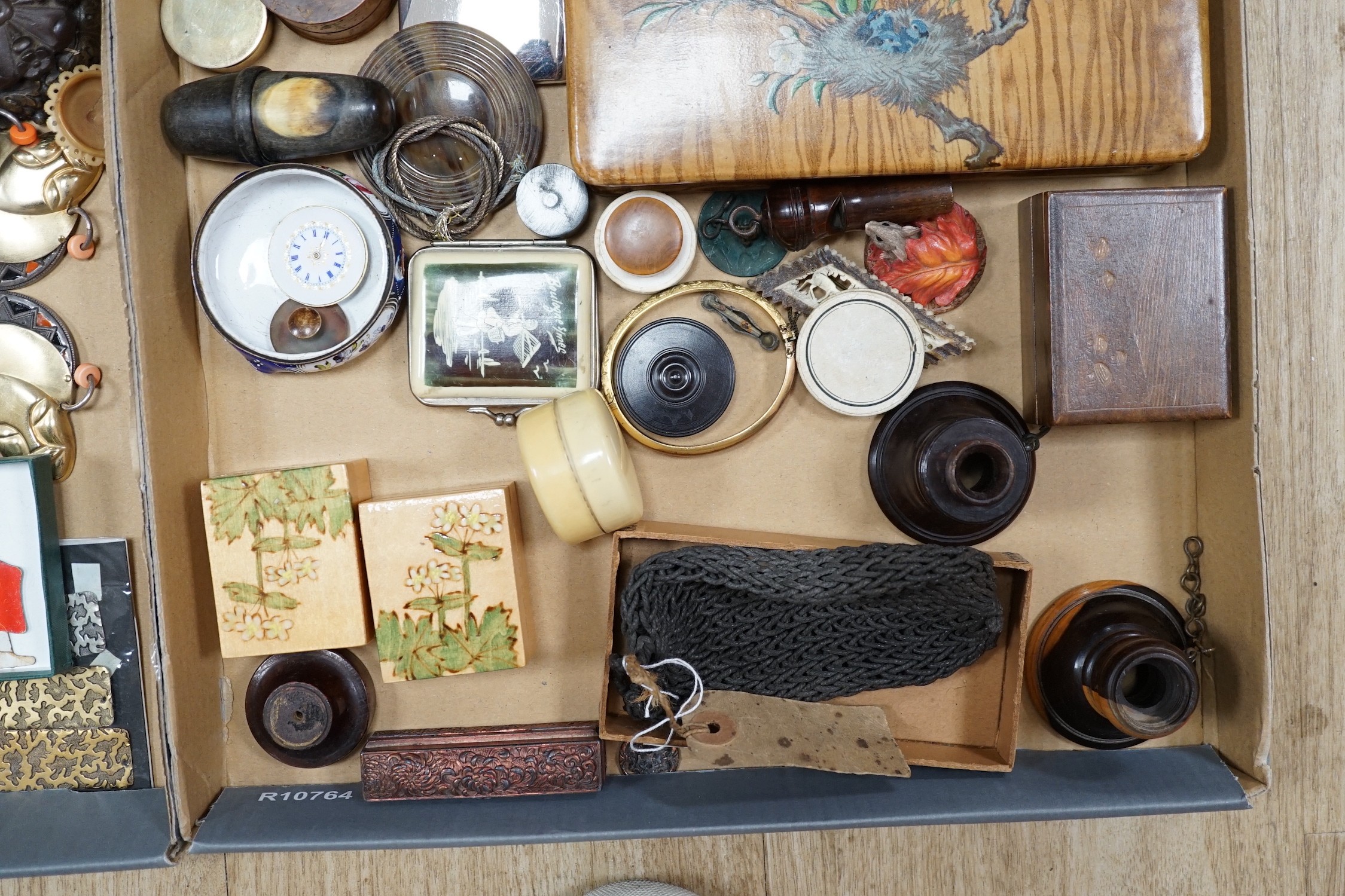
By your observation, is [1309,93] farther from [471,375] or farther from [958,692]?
[471,375]

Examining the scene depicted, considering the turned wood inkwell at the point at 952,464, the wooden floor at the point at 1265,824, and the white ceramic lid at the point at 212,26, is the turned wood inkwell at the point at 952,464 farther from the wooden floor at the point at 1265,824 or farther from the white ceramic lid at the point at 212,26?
the white ceramic lid at the point at 212,26

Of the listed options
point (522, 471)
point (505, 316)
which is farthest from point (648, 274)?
point (522, 471)

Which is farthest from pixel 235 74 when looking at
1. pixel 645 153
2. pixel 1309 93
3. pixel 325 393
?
pixel 1309 93

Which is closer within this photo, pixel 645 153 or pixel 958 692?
pixel 645 153

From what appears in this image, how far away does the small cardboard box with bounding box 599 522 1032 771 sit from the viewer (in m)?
1.01

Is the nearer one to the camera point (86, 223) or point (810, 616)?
point (810, 616)

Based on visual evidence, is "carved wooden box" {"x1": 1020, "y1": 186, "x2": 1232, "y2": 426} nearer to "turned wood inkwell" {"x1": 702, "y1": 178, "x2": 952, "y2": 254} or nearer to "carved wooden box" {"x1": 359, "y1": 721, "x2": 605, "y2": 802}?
"turned wood inkwell" {"x1": 702, "y1": 178, "x2": 952, "y2": 254}

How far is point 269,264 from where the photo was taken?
3.47 feet

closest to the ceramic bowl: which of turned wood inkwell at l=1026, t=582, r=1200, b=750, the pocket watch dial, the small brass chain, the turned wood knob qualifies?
the pocket watch dial

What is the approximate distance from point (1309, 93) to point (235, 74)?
1358mm

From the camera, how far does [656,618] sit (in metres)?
0.99

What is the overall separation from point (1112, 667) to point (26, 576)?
4.13 feet

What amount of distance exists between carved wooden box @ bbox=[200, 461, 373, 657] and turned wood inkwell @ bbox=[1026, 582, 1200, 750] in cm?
83

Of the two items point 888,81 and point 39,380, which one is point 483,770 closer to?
point 39,380
